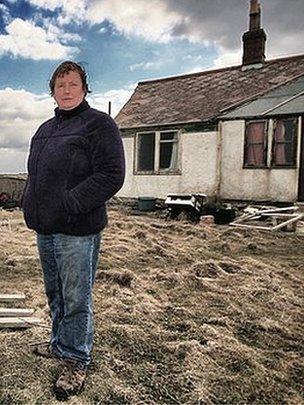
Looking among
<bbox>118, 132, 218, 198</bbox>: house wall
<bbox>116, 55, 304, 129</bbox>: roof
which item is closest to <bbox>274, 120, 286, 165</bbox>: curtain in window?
<bbox>116, 55, 304, 129</bbox>: roof

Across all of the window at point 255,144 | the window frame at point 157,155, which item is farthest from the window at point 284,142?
the window frame at point 157,155

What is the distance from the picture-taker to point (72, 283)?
2.52 m

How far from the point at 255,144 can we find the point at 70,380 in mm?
12132

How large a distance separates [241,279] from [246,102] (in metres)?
10.3

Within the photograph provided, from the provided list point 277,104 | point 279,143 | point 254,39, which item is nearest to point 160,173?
point 279,143

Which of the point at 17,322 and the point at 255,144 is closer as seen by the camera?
the point at 17,322

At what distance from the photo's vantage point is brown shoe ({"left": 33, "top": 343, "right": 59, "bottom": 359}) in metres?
2.96

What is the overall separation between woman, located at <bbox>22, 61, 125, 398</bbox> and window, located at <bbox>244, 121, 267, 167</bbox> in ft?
37.8

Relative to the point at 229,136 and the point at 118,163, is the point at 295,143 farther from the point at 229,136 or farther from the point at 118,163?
the point at 118,163

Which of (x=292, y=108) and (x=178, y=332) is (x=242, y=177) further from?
(x=178, y=332)

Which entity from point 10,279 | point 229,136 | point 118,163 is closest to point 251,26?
point 229,136

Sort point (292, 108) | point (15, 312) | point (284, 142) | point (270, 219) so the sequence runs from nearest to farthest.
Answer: point (15, 312)
point (270, 219)
point (292, 108)
point (284, 142)

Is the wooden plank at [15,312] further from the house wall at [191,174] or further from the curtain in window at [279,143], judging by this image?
the house wall at [191,174]

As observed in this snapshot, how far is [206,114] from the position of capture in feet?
48.9
